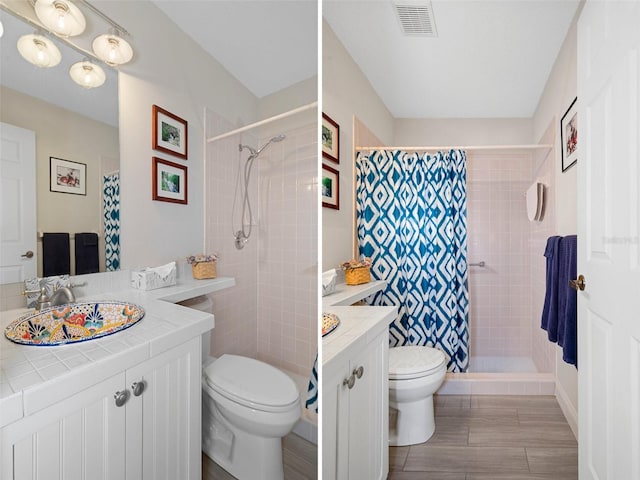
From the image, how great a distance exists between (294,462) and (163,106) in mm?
412

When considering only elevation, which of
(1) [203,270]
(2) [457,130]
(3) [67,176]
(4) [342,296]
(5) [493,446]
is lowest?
(5) [493,446]

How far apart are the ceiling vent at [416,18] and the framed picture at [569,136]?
760mm

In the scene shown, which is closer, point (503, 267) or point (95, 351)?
point (95, 351)

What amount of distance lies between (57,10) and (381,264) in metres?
1.70

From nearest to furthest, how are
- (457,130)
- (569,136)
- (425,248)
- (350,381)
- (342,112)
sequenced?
(350,381) → (342,112) → (569,136) → (425,248) → (457,130)

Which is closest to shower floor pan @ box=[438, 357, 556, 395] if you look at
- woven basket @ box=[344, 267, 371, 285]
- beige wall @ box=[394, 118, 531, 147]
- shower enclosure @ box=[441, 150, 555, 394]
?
shower enclosure @ box=[441, 150, 555, 394]

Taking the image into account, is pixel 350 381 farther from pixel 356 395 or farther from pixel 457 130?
pixel 457 130

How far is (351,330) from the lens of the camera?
2.41 ft

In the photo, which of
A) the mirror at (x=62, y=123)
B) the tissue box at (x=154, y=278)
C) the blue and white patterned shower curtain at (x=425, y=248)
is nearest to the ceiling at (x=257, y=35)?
the mirror at (x=62, y=123)

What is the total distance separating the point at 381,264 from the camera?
1897mm

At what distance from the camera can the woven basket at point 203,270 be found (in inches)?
14.6

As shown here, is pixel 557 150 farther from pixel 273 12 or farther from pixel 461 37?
pixel 273 12

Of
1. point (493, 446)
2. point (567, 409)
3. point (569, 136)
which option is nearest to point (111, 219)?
point (493, 446)

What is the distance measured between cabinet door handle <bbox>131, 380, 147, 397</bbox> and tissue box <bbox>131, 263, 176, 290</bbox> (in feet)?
0.31
